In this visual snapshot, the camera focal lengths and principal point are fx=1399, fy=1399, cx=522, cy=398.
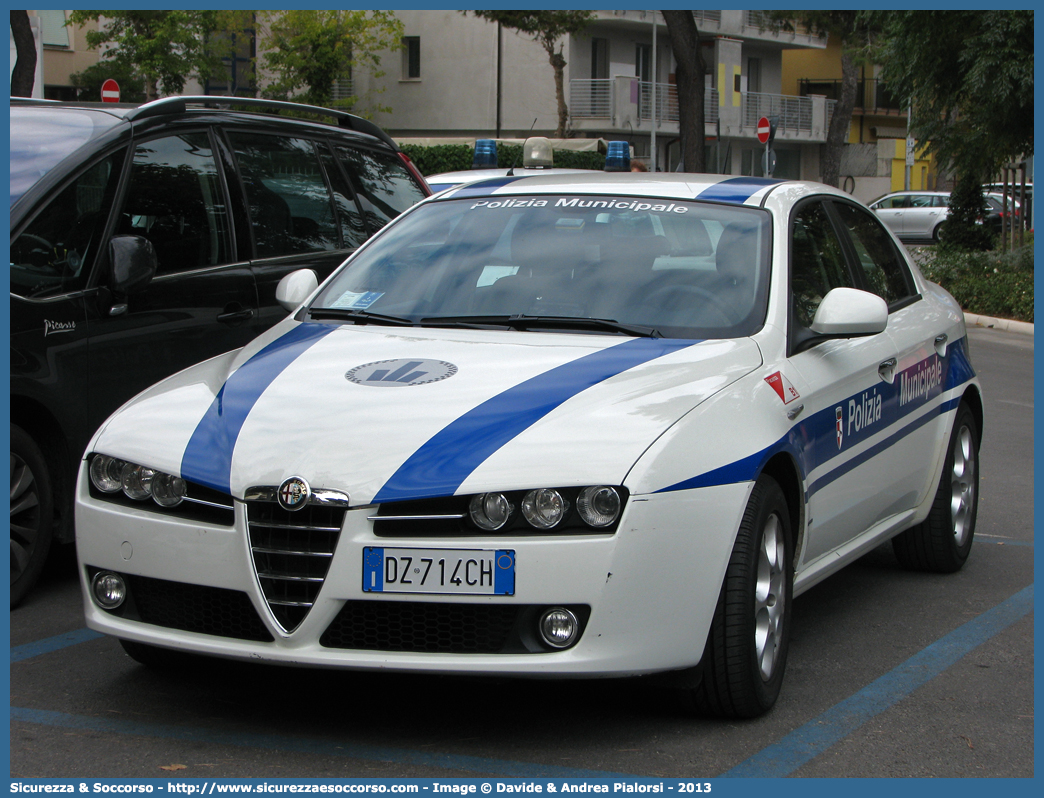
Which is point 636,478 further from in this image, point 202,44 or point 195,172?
point 202,44

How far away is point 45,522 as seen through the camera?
541 cm

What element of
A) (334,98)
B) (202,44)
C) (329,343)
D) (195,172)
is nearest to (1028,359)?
(195,172)

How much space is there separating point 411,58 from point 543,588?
1990 inches

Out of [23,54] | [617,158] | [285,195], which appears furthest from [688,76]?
[285,195]

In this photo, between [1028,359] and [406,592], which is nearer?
[406,592]

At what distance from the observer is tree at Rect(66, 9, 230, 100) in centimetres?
4353

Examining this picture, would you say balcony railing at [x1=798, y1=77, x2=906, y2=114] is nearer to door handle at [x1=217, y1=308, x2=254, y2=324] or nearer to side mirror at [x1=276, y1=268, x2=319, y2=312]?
door handle at [x1=217, y1=308, x2=254, y2=324]

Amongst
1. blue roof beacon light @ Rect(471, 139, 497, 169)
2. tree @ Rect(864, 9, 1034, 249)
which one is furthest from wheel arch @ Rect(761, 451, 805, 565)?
tree @ Rect(864, 9, 1034, 249)

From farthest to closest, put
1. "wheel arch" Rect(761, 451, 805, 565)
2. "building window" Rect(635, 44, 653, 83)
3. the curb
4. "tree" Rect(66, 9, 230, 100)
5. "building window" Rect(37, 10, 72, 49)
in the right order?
"building window" Rect(635, 44, 653, 83)
"building window" Rect(37, 10, 72, 49)
"tree" Rect(66, 9, 230, 100)
the curb
"wheel arch" Rect(761, 451, 805, 565)

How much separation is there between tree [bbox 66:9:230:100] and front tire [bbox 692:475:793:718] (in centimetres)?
4227

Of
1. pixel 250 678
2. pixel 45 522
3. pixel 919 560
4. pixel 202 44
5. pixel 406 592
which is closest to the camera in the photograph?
pixel 406 592

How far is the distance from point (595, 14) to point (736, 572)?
47173 mm

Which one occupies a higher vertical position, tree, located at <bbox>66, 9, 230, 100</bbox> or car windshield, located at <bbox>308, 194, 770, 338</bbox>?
tree, located at <bbox>66, 9, 230, 100</bbox>

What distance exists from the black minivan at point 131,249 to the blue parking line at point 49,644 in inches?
17.6
